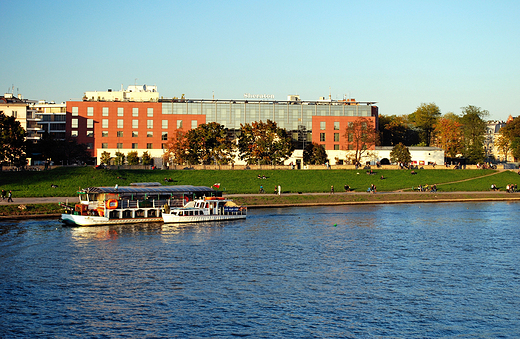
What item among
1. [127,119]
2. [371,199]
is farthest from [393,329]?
[127,119]

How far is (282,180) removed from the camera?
12550cm

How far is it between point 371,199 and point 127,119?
99.3 meters

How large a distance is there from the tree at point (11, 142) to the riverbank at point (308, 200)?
38602mm

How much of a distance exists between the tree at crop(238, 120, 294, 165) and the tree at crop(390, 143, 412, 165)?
33985 mm

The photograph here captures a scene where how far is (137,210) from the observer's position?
81000mm

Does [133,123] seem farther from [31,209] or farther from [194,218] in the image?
[194,218]

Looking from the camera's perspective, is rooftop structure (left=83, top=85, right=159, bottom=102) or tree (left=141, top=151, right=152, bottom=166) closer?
tree (left=141, top=151, right=152, bottom=166)

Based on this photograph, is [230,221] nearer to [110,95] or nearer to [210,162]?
[210,162]

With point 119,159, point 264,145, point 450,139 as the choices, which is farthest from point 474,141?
point 119,159

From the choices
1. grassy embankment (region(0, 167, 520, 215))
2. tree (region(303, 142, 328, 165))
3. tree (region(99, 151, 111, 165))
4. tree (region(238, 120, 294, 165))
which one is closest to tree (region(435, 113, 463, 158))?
grassy embankment (region(0, 167, 520, 215))

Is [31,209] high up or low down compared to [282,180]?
down

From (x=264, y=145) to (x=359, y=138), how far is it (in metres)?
31.4

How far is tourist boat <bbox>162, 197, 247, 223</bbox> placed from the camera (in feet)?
265

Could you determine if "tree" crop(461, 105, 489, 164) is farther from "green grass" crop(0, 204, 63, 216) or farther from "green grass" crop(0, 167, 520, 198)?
"green grass" crop(0, 204, 63, 216)
